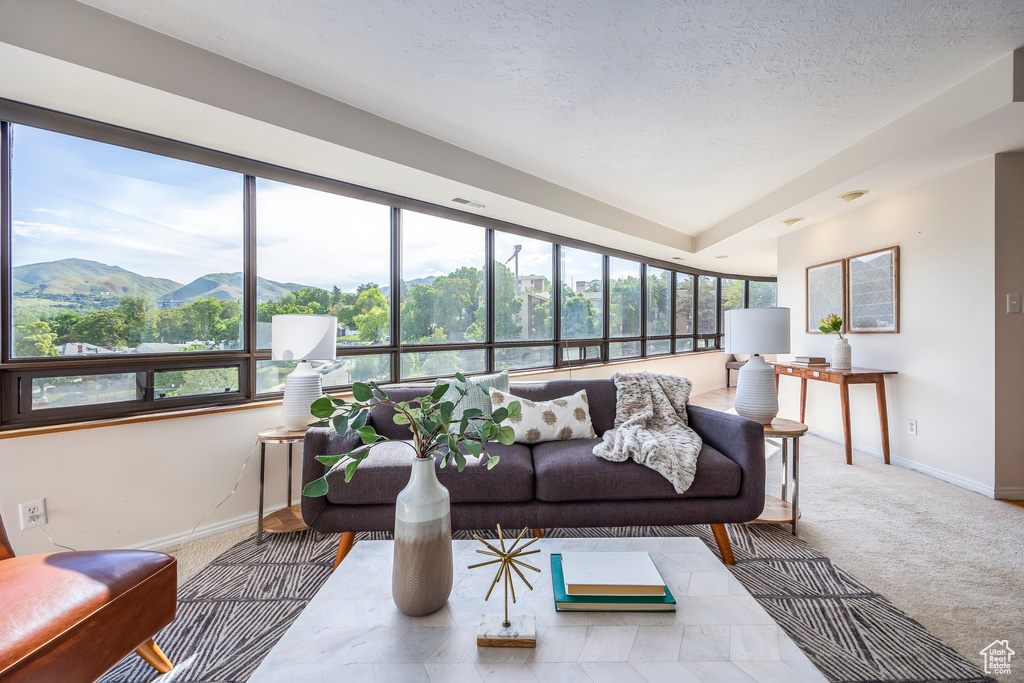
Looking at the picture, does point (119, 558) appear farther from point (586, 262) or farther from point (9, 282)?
point (586, 262)

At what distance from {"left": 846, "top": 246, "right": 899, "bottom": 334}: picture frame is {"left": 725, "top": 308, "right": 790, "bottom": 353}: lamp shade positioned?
1.91 metres

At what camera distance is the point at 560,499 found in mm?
1970

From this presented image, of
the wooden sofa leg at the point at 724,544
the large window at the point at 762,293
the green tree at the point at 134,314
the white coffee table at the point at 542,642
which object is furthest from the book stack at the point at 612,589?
the large window at the point at 762,293

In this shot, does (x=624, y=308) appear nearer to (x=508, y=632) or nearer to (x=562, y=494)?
(x=562, y=494)

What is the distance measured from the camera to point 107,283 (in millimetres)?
2172

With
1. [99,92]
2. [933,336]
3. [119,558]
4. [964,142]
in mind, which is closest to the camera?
[119,558]

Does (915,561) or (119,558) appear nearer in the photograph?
(119,558)

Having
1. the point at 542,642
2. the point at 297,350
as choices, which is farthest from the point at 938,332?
the point at 297,350

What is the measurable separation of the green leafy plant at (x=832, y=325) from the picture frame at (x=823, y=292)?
0.25 ft

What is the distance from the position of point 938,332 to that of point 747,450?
2.54 m

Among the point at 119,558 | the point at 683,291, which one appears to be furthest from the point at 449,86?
the point at 683,291

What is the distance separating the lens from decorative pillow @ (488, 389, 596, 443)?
2.40m

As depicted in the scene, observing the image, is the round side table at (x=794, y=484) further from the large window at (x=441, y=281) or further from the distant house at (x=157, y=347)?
the distant house at (x=157, y=347)

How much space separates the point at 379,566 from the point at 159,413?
1.84 meters
